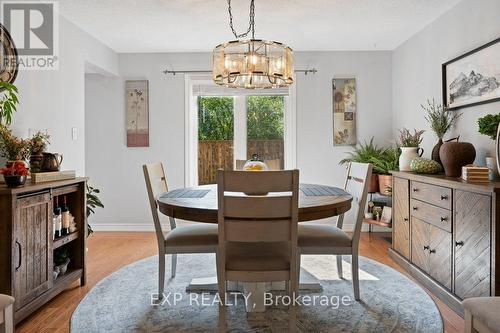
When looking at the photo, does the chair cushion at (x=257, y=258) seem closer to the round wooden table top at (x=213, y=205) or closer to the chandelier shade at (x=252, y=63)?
the round wooden table top at (x=213, y=205)

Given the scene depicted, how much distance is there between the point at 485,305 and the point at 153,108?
3.98m

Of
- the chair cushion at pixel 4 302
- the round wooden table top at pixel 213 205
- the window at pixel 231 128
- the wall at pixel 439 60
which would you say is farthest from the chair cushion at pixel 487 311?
→ the window at pixel 231 128

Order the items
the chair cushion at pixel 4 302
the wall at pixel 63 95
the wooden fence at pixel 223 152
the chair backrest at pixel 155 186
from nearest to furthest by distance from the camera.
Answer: the chair cushion at pixel 4 302, the chair backrest at pixel 155 186, the wall at pixel 63 95, the wooden fence at pixel 223 152

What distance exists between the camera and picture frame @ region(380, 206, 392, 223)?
3.64 metres

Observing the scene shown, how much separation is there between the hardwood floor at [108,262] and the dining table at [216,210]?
0.82 m

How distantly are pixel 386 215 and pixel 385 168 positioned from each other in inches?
20.7

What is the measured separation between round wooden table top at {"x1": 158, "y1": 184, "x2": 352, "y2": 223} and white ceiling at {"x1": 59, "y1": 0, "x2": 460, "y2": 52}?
174 centimetres

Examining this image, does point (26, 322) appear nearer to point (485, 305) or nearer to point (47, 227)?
point (47, 227)

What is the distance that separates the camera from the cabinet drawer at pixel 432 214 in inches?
91.7

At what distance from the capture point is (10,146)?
2248mm

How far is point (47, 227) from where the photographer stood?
225cm

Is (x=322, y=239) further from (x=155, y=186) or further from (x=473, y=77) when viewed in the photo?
(x=473, y=77)

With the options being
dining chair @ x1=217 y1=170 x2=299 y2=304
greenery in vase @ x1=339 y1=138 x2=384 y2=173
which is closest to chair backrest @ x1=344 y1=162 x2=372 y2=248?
dining chair @ x1=217 y1=170 x2=299 y2=304

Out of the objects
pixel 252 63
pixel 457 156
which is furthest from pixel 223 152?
pixel 457 156
